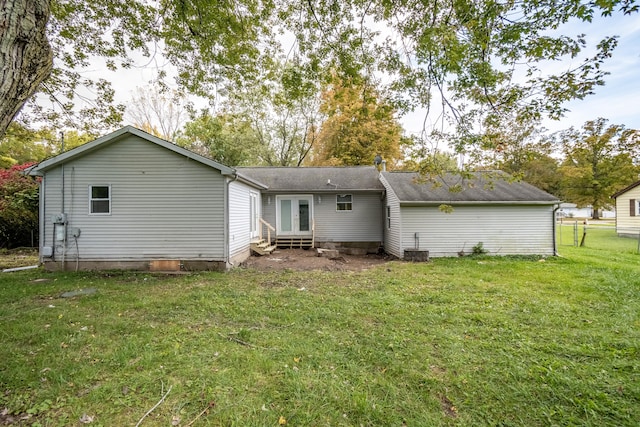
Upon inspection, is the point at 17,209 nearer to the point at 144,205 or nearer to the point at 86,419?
the point at 144,205

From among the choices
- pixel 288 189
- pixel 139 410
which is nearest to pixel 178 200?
pixel 288 189

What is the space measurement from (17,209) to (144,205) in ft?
25.3

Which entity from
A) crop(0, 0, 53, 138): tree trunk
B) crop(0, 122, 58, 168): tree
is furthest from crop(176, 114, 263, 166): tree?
crop(0, 0, 53, 138): tree trunk

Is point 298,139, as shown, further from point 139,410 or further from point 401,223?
point 139,410

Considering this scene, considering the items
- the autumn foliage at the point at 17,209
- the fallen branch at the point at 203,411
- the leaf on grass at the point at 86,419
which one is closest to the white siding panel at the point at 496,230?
the fallen branch at the point at 203,411

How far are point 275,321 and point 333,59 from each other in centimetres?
536

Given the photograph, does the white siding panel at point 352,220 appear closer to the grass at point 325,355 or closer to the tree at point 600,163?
the grass at point 325,355

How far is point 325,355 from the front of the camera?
10.9 feet

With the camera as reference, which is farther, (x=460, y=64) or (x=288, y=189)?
(x=288, y=189)

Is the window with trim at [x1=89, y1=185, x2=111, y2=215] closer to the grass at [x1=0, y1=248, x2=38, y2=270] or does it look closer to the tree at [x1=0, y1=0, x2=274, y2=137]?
the tree at [x1=0, y1=0, x2=274, y2=137]

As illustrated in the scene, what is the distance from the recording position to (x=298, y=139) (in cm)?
2622

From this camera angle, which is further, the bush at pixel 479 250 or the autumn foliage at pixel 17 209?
the autumn foliage at pixel 17 209

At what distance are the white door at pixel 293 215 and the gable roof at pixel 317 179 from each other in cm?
65

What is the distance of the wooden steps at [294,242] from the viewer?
13047 mm
